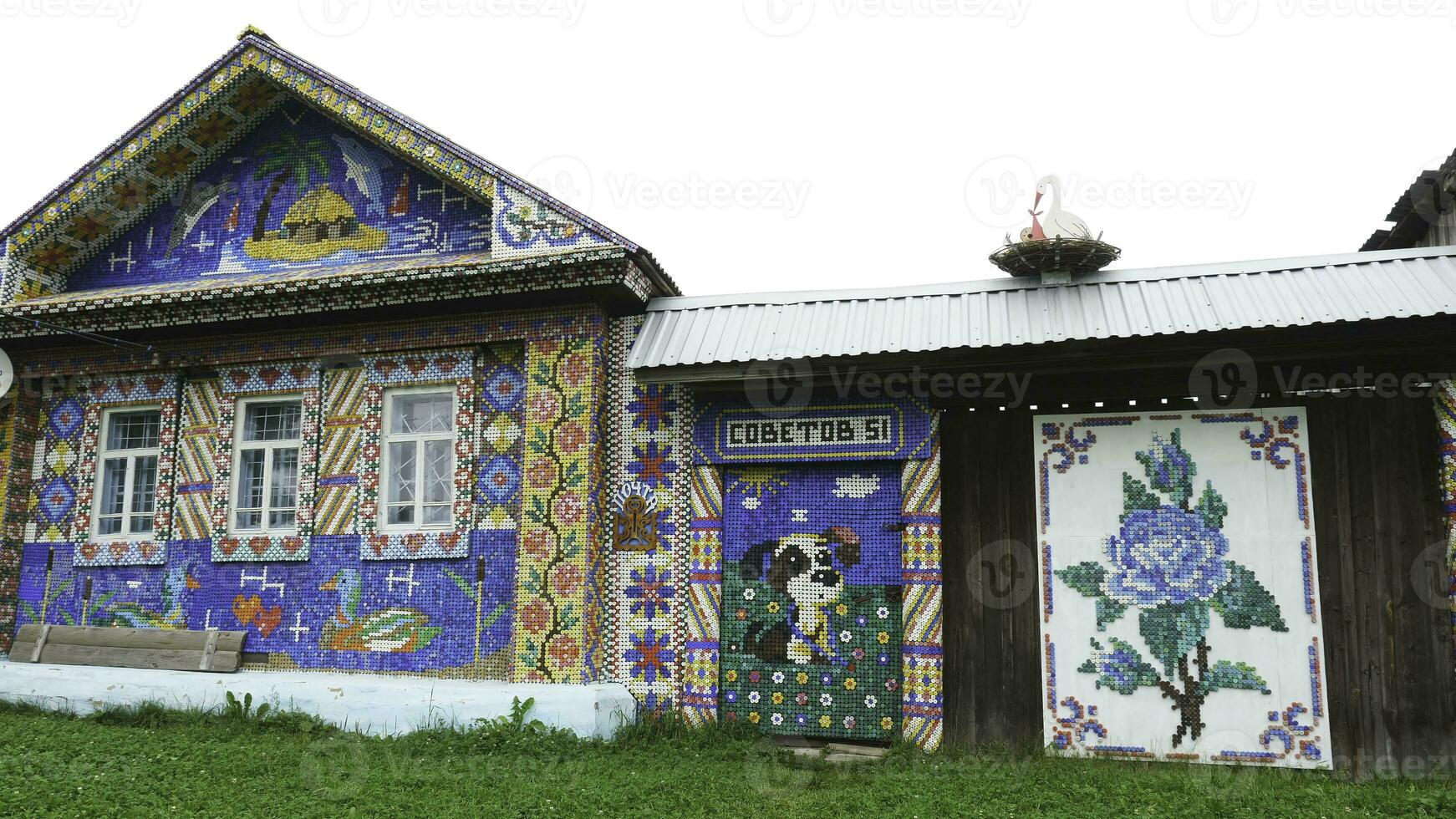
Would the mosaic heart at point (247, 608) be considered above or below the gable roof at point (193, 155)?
below

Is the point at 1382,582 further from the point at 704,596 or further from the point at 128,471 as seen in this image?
the point at 128,471

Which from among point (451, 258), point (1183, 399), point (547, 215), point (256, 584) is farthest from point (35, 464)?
point (1183, 399)

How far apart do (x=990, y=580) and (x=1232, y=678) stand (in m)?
1.81

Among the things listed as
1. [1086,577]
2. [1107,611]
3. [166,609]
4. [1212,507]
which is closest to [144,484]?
[166,609]

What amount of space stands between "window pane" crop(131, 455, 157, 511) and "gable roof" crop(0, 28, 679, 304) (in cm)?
204

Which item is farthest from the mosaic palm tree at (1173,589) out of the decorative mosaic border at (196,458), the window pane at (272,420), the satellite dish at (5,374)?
the satellite dish at (5,374)

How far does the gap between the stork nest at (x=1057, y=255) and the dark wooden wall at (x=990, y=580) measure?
1294 millimetres

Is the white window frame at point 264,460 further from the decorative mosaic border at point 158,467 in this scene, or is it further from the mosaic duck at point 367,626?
the mosaic duck at point 367,626

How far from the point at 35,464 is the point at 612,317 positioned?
20.5 feet

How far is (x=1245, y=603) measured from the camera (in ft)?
25.3

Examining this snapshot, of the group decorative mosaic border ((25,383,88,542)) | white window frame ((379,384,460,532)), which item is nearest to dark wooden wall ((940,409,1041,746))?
white window frame ((379,384,460,532))

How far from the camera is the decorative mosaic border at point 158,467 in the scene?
10.1m

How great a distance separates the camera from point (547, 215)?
30.0ft

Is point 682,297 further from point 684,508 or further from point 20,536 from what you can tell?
point 20,536
